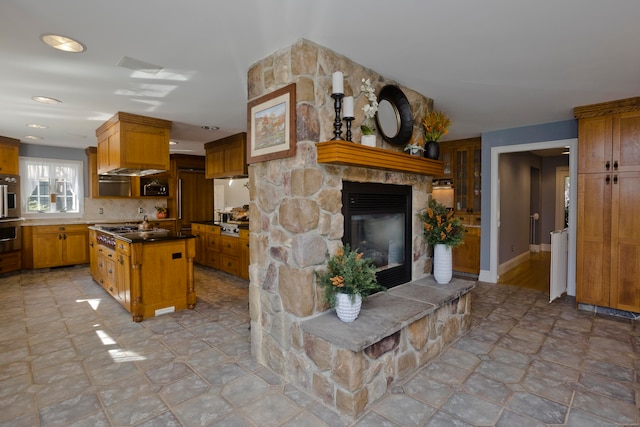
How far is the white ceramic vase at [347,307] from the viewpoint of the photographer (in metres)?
2.23

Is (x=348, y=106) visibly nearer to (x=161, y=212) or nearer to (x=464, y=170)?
(x=464, y=170)

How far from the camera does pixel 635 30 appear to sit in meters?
2.14

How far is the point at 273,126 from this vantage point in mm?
2465

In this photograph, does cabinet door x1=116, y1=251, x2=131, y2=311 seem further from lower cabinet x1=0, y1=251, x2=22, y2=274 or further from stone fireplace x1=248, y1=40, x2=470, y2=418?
lower cabinet x1=0, y1=251, x2=22, y2=274

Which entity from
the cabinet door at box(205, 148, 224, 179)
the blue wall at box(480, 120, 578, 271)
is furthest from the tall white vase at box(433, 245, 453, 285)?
the cabinet door at box(205, 148, 224, 179)

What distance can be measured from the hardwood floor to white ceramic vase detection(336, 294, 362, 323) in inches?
154

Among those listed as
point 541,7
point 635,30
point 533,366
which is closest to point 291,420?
point 533,366

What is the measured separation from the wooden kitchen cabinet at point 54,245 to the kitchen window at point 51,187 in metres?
0.66

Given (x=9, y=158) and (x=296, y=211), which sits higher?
(x=9, y=158)

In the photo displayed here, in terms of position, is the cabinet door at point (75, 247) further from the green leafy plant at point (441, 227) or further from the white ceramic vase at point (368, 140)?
the green leafy plant at point (441, 227)

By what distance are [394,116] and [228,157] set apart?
11.2 feet

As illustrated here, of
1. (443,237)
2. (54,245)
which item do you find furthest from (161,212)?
(443,237)

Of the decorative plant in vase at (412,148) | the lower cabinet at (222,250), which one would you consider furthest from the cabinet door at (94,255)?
the decorative plant in vase at (412,148)

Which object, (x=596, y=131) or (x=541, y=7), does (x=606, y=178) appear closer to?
(x=596, y=131)
